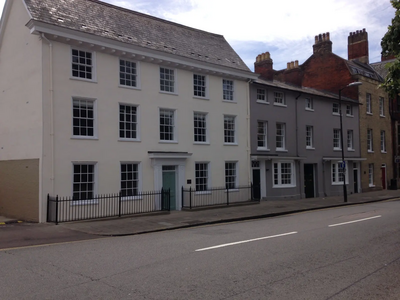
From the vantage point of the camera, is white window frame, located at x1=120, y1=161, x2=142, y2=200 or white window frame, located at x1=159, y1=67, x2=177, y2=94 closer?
white window frame, located at x1=120, y1=161, x2=142, y2=200

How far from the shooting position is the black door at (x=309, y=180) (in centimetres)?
2908

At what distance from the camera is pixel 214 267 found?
7.66 meters

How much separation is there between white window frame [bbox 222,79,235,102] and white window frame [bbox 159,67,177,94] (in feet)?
12.8

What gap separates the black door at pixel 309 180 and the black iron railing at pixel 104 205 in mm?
13524

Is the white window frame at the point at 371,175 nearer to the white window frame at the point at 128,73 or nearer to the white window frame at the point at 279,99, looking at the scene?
the white window frame at the point at 279,99

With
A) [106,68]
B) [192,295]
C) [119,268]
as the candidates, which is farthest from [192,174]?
[192,295]

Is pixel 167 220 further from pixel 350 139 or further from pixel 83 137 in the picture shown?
pixel 350 139

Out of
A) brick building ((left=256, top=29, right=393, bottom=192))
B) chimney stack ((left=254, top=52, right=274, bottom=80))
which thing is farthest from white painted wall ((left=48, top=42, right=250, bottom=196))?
brick building ((left=256, top=29, right=393, bottom=192))

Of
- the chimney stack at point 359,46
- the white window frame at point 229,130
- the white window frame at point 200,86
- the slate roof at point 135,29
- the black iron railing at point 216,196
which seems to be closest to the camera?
the slate roof at point 135,29

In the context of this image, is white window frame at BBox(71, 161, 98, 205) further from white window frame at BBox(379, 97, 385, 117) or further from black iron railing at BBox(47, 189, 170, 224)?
white window frame at BBox(379, 97, 385, 117)

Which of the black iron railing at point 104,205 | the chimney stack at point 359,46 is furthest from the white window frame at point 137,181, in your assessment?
the chimney stack at point 359,46

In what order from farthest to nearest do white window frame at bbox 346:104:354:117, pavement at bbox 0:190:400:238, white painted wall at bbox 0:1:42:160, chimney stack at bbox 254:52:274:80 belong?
white window frame at bbox 346:104:354:117 < chimney stack at bbox 254:52:274:80 < white painted wall at bbox 0:1:42:160 < pavement at bbox 0:190:400:238

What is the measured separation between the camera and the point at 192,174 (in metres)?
21.3

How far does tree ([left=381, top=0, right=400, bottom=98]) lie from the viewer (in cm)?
1030
